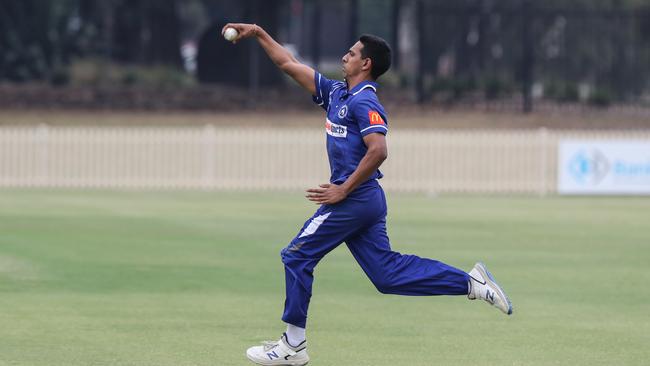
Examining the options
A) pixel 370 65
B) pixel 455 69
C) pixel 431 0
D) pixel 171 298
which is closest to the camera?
pixel 370 65

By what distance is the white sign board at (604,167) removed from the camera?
24641 millimetres

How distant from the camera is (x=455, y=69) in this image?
34969mm

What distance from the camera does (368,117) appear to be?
7.83 m

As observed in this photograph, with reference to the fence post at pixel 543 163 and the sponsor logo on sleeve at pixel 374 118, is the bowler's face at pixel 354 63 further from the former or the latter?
the fence post at pixel 543 163

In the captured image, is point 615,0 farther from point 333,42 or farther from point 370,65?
point 370,65

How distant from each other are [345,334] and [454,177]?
1707 centimetres

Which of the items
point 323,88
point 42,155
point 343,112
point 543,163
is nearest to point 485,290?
point 343,112

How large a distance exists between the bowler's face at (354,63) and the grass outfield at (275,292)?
1.72 metres

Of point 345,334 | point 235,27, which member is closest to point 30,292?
point 345,334

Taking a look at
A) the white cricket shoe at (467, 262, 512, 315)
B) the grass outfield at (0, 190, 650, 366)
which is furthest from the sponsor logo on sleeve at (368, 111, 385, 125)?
the grass outfield at (0, 190, 650, 366)

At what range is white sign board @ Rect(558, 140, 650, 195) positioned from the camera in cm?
2464

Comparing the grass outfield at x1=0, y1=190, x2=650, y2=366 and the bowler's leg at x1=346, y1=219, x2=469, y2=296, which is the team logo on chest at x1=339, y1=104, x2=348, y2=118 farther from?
the grass outfield at x1=0, y1=190, x2=650, y2=366

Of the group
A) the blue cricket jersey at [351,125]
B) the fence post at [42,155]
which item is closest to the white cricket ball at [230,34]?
the blue cricket jersey at [351,125]

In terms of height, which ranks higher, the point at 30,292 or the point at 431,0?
the point at 431,0
